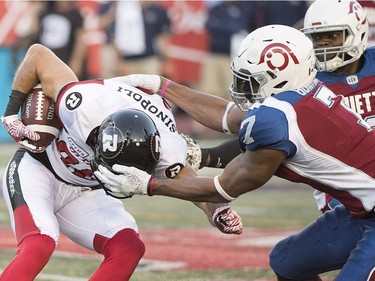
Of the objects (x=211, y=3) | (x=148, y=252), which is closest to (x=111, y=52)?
(x=211, y=3)

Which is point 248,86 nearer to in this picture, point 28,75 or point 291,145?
point 291,145

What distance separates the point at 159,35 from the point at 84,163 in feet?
36.1

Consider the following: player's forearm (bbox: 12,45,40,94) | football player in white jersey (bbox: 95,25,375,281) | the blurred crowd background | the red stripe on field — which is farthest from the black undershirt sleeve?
the blurred crowd background

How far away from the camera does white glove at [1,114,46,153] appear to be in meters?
4.62

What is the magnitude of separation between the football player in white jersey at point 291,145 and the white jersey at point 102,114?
0.59ft

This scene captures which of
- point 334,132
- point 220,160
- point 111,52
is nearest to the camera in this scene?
point 334,132

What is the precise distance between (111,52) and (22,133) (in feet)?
36.5

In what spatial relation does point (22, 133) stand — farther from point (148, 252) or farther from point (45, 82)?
point (148, 252)

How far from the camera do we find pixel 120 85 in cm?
457

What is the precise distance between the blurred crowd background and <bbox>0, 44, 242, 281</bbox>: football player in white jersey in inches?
356

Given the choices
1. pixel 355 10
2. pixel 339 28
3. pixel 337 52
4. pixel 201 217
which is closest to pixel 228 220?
pixel 337 52

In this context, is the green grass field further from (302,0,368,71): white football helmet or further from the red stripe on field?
(302,0,368,71): white football helmet

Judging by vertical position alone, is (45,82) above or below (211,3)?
above

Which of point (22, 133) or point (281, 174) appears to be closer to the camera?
point (281, 174)
